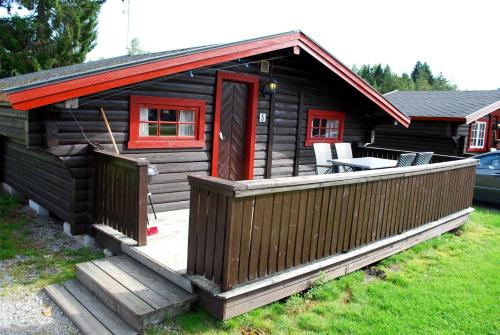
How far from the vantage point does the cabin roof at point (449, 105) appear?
1304 cm

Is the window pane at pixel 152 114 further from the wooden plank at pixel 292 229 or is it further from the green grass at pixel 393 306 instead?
the green grass at pixel 393 306

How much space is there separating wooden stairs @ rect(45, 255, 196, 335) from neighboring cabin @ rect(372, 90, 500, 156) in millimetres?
11388

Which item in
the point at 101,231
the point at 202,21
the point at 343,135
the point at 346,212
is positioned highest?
the point at 202,21

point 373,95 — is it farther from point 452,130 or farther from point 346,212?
point 452,130

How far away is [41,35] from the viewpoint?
22016 millimetres

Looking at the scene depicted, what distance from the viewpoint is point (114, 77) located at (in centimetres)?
493

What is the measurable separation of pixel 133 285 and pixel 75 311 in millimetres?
534

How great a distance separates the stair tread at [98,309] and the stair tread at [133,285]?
0.25 m

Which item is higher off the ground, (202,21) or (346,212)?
(202,21)

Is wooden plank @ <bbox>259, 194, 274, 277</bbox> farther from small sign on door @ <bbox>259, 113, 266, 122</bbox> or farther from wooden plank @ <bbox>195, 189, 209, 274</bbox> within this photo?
small sign on door @ <bbox>259, 113, 266, 122</bbox>

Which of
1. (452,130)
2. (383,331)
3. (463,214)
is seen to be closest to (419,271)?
(383,331)

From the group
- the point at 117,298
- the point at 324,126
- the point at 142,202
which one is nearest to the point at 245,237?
the point at 117,298

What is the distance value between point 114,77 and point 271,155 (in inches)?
146

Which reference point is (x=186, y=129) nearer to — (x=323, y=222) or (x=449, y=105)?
(x=323, y=222)
